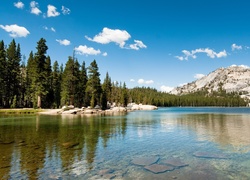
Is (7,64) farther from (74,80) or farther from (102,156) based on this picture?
(102,156)

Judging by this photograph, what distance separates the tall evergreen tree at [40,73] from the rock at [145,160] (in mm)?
65424

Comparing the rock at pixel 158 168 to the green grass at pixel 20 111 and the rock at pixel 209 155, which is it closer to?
the rock at pixel 209 155

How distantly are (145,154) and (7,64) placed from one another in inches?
3115

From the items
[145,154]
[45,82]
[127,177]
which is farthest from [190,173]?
[45,82]

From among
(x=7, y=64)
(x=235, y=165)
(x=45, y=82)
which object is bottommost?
(x=235, y=165)

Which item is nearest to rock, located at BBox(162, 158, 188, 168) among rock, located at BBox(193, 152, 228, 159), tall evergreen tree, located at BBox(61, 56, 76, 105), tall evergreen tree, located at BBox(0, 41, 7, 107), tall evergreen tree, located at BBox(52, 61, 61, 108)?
rock, located at BBox(193, 152, 228, 159)

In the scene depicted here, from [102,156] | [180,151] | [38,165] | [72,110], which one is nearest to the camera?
[38,165]

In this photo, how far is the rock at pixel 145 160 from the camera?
48.7ft

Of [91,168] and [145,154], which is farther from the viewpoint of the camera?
[145,154]

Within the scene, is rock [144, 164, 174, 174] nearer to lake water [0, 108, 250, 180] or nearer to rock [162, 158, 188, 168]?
lake water [0, 108, 250, 180]

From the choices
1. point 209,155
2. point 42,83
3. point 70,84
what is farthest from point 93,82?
point 209,155

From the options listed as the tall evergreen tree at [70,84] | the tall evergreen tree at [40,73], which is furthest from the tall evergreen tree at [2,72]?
the tall evergreen tree at [70,84]

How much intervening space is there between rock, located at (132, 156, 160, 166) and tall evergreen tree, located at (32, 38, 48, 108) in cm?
6542

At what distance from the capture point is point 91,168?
44.1 ft
